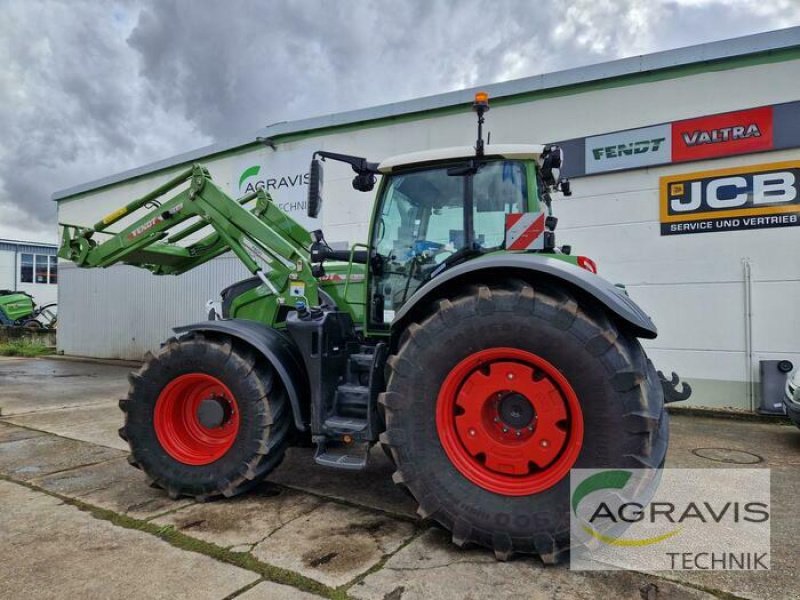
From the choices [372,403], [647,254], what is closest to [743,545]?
[372,403]

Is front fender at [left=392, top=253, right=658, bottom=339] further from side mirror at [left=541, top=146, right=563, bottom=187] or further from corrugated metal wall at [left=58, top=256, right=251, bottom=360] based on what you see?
corrugated metal wall at [left=58, top=256, right=251, bottom=360]

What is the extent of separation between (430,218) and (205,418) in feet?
6.78

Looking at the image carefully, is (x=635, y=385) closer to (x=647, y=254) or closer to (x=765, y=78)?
(x=647, y=254)

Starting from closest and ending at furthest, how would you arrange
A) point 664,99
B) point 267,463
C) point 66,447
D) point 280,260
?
1. point 267,463
2. point 280,260
3. point 66,447
4. point 664,99

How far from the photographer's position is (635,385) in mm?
2418

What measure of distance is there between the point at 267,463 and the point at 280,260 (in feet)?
5.18

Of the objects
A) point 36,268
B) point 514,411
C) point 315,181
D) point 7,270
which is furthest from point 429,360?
point 36,268

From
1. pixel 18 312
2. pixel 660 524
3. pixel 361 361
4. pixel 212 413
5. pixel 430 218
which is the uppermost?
pixel 430 218

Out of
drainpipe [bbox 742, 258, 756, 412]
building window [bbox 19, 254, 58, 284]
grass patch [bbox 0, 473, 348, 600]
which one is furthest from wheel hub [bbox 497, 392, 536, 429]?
building window [bbox 19, 254, 58, 284]

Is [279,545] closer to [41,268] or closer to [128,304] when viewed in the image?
[128,304]

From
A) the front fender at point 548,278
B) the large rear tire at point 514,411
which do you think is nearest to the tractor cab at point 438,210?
the front fender at point 548,278

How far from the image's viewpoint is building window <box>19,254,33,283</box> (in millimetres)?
29688

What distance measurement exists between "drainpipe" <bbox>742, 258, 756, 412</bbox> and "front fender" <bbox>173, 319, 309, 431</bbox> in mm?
5924

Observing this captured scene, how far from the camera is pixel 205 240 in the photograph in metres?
5.18
